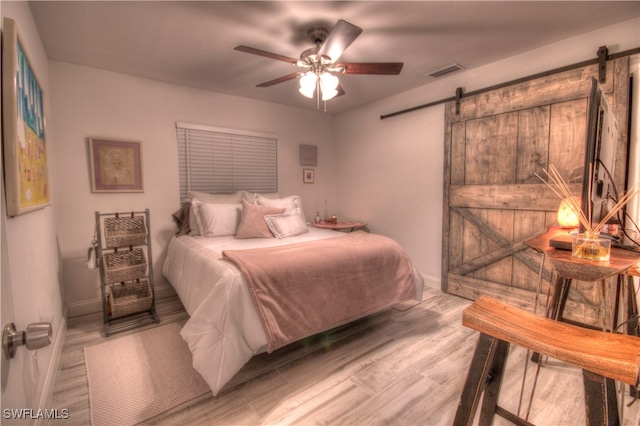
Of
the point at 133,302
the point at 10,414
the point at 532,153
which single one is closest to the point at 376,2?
the point at 532,153

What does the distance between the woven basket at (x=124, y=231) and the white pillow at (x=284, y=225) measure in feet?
3.93

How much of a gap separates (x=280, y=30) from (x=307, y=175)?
8.04 ft

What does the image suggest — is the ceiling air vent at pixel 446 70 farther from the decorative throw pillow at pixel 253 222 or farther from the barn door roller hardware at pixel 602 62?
the decorative throw pillow at pixel 253 222

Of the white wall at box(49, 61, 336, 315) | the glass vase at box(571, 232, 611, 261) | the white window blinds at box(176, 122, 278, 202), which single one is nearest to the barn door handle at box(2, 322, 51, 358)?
the glass vase at box(571, 232, 611, 261)

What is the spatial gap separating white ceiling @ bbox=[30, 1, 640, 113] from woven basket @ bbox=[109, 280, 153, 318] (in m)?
2.15

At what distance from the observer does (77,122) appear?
2865 millimetres

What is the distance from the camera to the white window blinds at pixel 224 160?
3531 mm

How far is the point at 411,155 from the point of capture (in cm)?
373

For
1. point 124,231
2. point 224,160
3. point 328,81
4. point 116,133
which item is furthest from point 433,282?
point 116,133

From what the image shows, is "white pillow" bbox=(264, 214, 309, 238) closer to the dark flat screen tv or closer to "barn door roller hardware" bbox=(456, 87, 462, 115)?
"barn door roller hardware" bbox=(456, 87, 462, 115)

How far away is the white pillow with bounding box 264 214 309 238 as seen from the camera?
308 cm

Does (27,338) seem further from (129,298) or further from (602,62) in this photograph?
(602,62)

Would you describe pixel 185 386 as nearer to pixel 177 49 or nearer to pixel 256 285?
pixel 256 285

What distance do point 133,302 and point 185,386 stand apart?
125 cm
